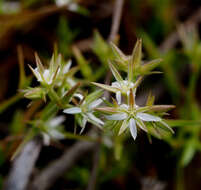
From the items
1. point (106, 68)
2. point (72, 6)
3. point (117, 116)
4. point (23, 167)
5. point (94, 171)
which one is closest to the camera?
point (117, 116)

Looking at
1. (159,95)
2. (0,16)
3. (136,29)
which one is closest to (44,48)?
(0,16)

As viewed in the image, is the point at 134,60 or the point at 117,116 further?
the point at 134,60

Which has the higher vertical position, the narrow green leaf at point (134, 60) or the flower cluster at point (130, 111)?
the narrow green leaf at point (134, 60)

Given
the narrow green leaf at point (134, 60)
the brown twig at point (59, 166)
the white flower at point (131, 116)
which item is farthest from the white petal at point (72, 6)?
the white flower at point (131, 116)

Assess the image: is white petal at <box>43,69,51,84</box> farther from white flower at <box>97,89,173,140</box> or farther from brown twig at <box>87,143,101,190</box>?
brown twig at <box>87,143,101,190</box>

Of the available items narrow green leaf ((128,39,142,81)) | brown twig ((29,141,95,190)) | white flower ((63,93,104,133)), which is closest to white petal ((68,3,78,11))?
brown twig ((29,141,95,190))

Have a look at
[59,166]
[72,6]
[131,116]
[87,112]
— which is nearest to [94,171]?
[59,166]

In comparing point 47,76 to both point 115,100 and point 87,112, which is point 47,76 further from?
point 115,100

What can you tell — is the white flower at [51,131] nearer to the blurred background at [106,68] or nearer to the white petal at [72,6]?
the blurred background at [106,68]
